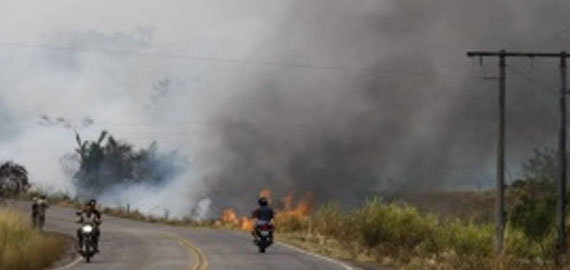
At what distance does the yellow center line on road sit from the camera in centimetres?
2733

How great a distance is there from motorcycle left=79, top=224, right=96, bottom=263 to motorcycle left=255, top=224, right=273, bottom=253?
19.6 feet

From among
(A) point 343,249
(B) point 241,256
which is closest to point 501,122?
(A) point 343,249

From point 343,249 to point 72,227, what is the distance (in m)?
22.6

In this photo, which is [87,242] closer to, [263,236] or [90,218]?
[90,218]

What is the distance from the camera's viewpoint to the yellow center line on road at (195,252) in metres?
27.3

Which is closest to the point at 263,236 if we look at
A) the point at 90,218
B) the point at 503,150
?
the point at 90,218

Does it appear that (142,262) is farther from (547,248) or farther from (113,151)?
(113,151)

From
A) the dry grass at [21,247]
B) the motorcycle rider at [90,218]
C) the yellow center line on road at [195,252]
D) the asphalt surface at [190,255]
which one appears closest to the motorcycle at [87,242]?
the motorcycle rider at [90,218]

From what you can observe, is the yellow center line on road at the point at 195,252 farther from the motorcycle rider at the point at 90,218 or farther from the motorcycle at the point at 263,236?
A: the motorcycle rider at the point at 90,218

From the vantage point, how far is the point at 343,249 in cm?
3766

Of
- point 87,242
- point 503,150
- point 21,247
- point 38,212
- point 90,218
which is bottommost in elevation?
point 21,247

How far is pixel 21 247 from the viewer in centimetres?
2948

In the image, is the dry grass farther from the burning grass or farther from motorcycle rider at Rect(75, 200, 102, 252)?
the burning grass

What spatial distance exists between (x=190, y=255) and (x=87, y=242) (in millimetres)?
3587
